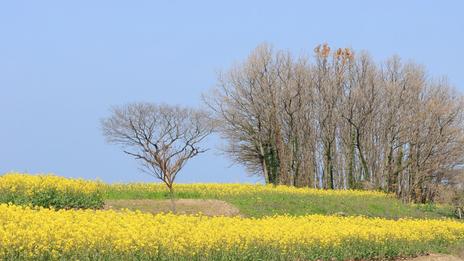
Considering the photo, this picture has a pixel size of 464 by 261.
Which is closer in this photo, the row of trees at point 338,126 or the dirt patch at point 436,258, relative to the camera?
the dirt patch at point 436,258

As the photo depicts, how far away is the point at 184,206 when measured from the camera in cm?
2652

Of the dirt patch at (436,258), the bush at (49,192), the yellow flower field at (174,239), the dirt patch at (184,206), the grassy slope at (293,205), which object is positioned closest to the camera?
the yellow flower field at (174,239)

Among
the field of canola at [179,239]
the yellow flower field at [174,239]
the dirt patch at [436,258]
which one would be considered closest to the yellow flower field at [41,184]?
the field of canola at [179,239]

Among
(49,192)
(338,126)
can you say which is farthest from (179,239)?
(338,126)

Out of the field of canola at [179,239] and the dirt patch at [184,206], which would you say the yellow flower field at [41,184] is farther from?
the dirt patch at [184,206]

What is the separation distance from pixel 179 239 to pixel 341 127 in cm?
3909

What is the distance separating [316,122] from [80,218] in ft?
123

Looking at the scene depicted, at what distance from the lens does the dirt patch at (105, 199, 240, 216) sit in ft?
84.1

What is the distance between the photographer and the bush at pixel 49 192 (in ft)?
70.6

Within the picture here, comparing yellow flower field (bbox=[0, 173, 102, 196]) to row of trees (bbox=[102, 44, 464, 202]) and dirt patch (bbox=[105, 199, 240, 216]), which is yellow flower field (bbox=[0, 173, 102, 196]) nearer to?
dirt patch (bbox=[105, 199, 240, 216])

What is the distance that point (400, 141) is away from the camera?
50250 mm

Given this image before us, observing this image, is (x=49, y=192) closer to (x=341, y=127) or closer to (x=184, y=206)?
(x=184, y=206)

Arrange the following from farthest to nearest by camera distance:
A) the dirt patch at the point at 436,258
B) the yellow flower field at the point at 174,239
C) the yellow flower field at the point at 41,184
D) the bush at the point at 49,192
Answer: the yellow flower field at the point at 41,184 < the bush at the point at 49,192 < the dirt patch at the point at 436,258 < the yellow flower field at the point at 174,239

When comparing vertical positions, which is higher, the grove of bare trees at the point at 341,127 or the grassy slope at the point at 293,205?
the grove of bare trees at the point at 341,127
